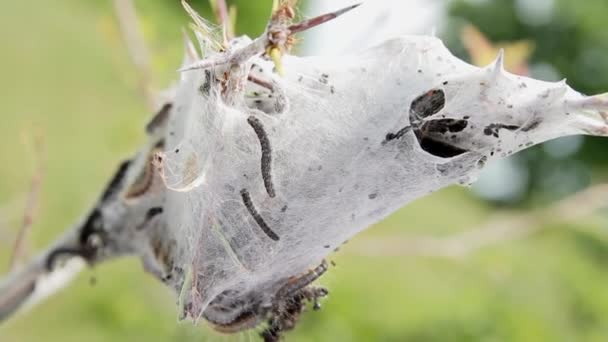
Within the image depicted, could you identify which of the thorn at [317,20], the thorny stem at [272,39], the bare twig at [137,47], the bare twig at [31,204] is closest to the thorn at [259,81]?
the thorny stem at [272,39]

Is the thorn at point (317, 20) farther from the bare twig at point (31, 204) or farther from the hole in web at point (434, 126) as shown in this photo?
the bare twig at point (31, 204)

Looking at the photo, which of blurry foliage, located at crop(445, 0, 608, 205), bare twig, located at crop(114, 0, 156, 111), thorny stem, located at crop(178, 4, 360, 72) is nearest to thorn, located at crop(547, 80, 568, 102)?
thorny stem, located at crop(178, 4, 360, 72)

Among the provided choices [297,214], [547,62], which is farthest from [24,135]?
[547,62]

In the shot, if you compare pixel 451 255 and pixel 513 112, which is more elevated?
pixel 513 112

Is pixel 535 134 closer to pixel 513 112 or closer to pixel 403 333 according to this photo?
pixel 513 112

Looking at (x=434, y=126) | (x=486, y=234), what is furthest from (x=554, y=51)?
(x=434, y=126)

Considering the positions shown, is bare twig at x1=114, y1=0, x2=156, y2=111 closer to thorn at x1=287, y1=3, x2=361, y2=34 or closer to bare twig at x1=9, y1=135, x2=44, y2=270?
bare twig at x1=9, y1=135, x2=44, y2=270
